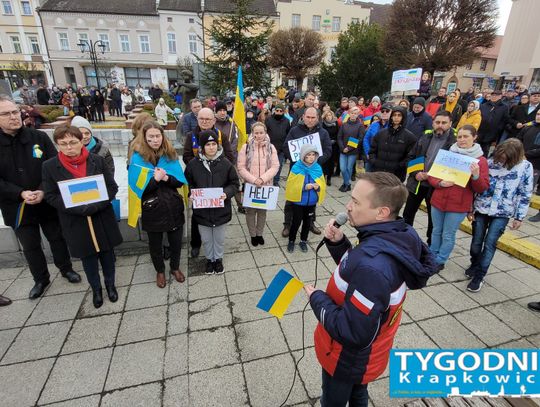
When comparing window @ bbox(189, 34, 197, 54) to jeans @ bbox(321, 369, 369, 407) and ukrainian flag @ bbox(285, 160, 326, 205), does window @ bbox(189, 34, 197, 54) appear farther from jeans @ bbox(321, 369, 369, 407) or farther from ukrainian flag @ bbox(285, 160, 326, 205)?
jeans @ bbox(321, 369, 369, 407)

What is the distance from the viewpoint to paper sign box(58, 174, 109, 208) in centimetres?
293

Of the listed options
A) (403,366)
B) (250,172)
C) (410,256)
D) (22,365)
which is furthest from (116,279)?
(410,256)

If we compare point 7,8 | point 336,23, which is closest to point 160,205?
point 336,23

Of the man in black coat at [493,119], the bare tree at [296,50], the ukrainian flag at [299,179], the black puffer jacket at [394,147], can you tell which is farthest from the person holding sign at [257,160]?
the bare tree at [296,50]

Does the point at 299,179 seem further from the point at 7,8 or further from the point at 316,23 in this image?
the point at 7,8

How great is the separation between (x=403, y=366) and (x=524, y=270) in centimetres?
345

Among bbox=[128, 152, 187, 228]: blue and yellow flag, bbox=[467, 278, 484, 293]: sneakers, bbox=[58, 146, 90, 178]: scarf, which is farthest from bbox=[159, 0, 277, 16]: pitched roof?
bbox=[467, 278, 484, 293]: sneakers

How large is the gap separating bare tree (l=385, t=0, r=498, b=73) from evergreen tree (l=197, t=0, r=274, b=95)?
9915 millimetres

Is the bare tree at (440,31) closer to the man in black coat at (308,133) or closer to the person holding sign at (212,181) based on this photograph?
the man in black coat at (308,133)

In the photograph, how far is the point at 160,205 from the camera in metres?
3.46

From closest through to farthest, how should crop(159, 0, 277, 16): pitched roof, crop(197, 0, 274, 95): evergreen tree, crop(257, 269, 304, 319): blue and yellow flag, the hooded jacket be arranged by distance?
1. the hooded jacket
2. crop(257, 269, 304, 319): blue and yellow flag
3. crop(197, 0, 274, 95): evergreen tree
4. crop(159, 0, 277, 16): pitched roof

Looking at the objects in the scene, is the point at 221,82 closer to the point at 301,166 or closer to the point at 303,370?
the point at 301,166

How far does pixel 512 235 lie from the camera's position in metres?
5.02

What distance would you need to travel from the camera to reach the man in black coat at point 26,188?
307cm
